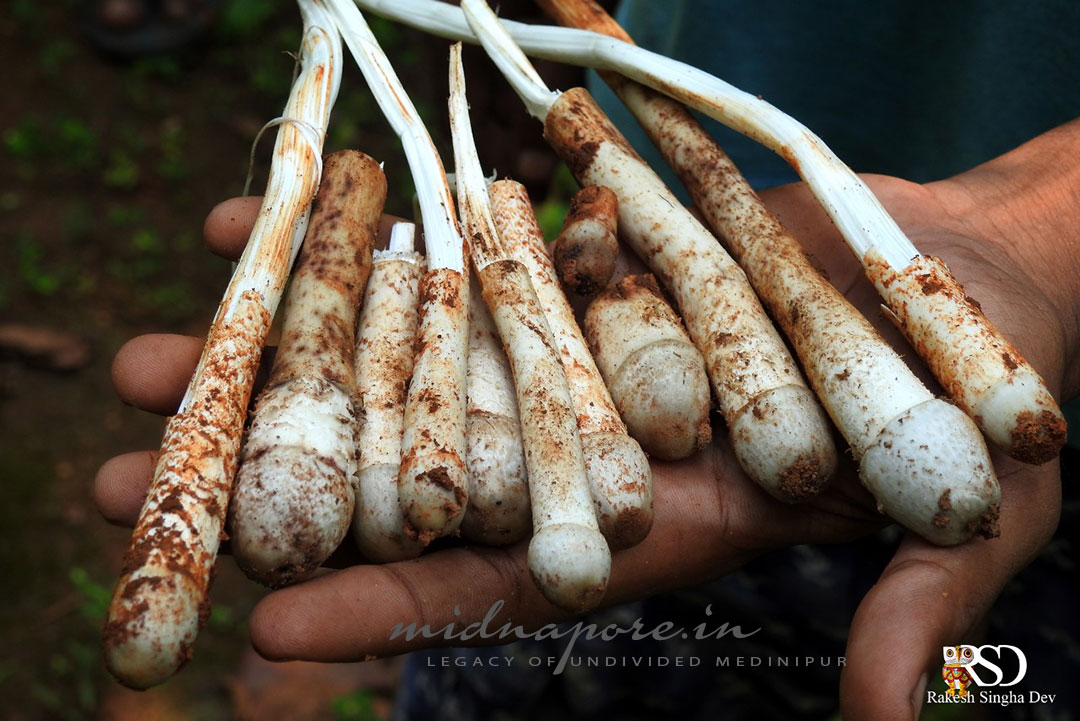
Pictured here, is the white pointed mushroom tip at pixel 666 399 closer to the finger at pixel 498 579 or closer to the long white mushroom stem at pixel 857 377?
the finger at pixel 498 579

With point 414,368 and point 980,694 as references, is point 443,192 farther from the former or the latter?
point 980,694

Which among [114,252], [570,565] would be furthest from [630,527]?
Result: [114,252]

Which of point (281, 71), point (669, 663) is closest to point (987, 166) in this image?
point (669, 663)

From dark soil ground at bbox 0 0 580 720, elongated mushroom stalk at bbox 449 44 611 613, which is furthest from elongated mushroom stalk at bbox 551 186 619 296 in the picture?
dark soil ground at bbox 0 0 580 720

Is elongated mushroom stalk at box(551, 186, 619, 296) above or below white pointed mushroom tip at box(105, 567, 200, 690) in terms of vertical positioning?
above

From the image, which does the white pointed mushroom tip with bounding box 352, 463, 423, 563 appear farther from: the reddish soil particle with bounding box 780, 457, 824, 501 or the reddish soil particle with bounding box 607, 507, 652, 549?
the reddish soil particle with bounding box 780, 457, 824, 501

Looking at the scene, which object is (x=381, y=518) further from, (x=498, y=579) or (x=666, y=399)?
(x=666, y=399)
